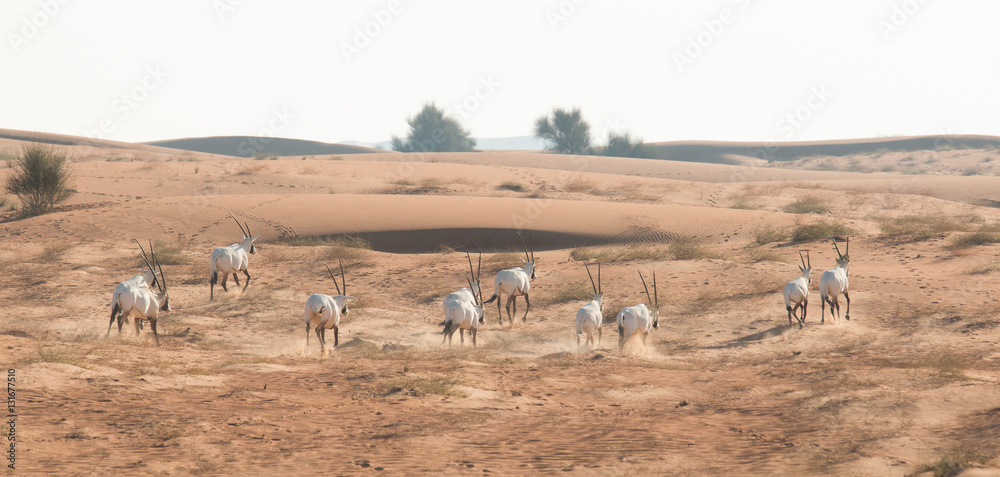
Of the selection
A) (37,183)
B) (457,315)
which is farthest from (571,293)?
(37,183)

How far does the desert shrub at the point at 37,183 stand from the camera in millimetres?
23422

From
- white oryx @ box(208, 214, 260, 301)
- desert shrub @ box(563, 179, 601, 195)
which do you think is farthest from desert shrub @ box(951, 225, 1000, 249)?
white oryx @ box(208, 214, 260, 301)

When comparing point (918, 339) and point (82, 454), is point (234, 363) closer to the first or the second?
point (82, 454)

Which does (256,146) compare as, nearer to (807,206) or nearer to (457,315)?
(807,206)

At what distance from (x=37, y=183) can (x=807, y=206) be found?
26567mm

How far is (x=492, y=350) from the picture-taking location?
39.1ft

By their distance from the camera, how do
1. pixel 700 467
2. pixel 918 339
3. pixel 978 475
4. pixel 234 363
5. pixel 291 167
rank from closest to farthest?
pixel 978 475, pixel 700 467, pixel 234 363, pixel 918 339, pixel 291 167

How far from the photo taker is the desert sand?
6.32 m

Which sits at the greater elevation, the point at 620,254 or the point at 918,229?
the point at 918,229

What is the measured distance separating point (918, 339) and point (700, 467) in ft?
24.5

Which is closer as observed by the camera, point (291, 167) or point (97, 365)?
point (97, 365)

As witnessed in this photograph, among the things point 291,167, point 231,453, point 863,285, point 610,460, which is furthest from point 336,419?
point 291,167

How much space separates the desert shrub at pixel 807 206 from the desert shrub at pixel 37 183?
24837mm

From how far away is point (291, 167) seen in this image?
117 ft
